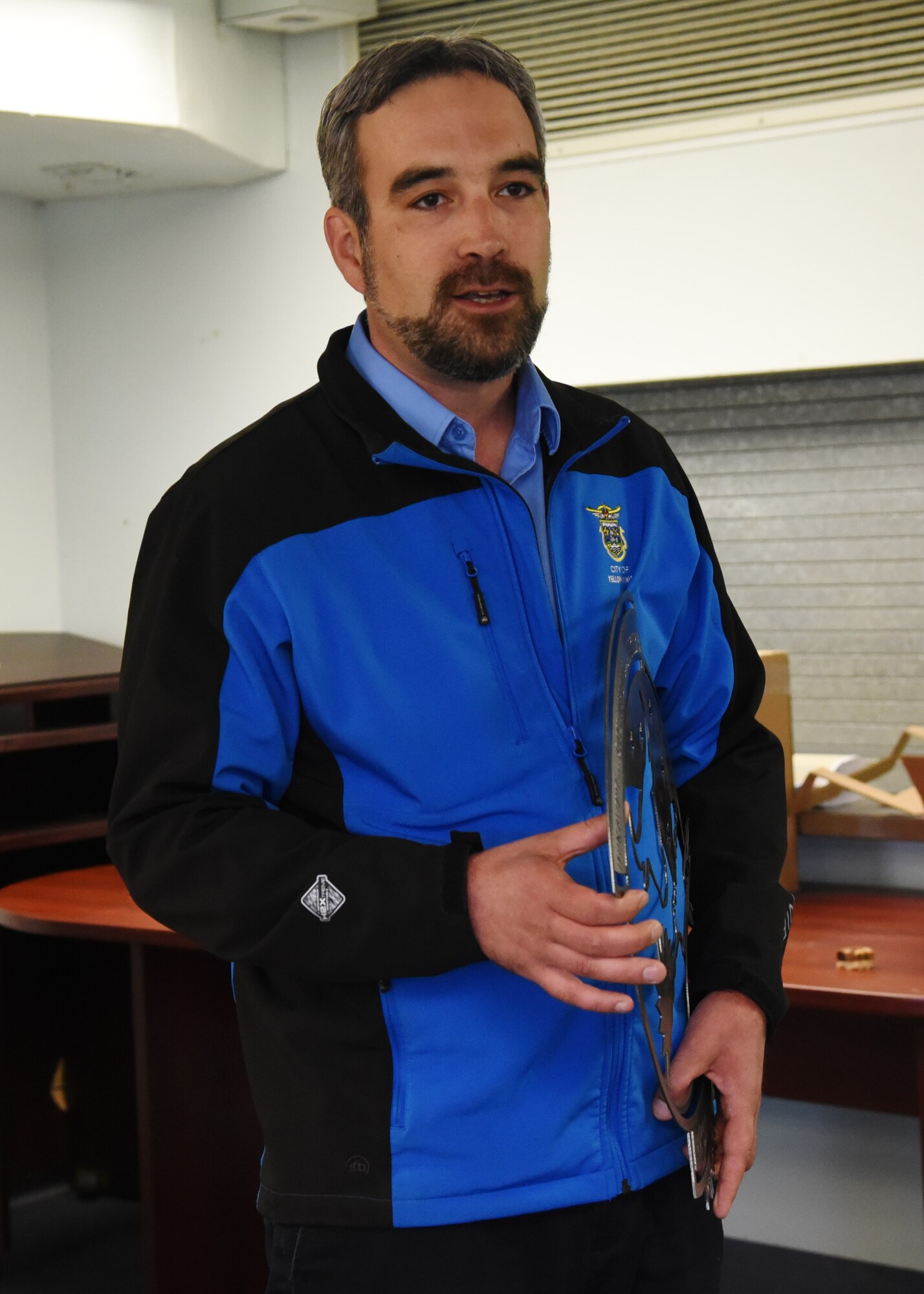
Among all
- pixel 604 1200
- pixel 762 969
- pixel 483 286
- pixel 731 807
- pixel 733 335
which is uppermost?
pixel 733 335

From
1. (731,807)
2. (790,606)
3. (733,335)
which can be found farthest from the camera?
(790,606)

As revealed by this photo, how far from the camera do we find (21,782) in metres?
3.21

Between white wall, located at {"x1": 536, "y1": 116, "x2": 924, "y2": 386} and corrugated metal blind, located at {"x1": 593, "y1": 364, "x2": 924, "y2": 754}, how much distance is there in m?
0.16

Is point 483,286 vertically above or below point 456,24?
below

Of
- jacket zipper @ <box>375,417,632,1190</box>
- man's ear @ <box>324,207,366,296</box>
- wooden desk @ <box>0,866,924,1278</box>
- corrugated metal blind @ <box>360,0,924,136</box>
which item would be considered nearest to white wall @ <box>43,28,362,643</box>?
corrugated metal blind @ <box>360,0,924,136</box>

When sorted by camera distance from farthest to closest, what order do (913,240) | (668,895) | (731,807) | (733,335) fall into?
1. (733,335)
2. (913,240)
3. (731,807)
4. (668,895)

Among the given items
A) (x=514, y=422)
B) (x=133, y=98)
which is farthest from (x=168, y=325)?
(x=514, y=422)

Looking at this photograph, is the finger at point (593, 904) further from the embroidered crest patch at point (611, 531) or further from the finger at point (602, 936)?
the embroidered crest patch at point (611, 531)

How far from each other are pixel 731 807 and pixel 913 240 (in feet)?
6.82

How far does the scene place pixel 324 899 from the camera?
109 cm

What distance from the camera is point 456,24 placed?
3564mm

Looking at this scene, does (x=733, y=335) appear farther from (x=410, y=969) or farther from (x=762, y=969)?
(x=410, y=969)

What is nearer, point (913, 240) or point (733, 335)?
point (913, 240)

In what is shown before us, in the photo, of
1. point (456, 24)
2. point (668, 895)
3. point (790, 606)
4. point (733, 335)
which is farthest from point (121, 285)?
point (668, 895)
